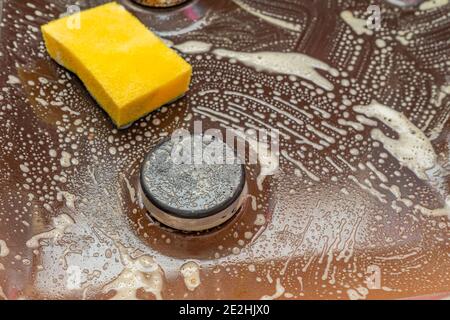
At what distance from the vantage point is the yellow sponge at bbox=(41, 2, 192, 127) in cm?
90

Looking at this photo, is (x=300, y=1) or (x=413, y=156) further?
(x=300, y=1)

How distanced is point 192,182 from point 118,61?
0.23m

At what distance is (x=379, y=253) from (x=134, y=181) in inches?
14.4

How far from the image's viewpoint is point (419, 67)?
3.41 ft

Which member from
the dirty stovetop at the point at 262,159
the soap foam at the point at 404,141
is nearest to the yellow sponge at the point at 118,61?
the dirty stovetop at the point at 262,159

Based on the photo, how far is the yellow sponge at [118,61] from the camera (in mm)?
896

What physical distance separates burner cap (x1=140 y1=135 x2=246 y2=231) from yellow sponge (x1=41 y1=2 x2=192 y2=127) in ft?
0.28

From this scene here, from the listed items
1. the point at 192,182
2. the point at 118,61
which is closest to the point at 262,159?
the point at 192,182

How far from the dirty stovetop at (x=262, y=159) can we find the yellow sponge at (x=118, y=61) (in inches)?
1.6

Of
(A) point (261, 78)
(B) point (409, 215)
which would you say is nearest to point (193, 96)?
(A) point (261, 78)

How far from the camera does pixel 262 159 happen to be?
934mm

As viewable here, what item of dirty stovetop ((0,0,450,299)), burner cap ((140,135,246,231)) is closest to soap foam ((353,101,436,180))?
dirty stovetop ((0,0,450,299))

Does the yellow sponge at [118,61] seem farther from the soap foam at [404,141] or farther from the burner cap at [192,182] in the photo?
the soap foam at [404,141]

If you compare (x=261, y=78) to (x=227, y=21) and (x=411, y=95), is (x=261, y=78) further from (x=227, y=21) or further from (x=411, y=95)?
(x=411, y=95)
